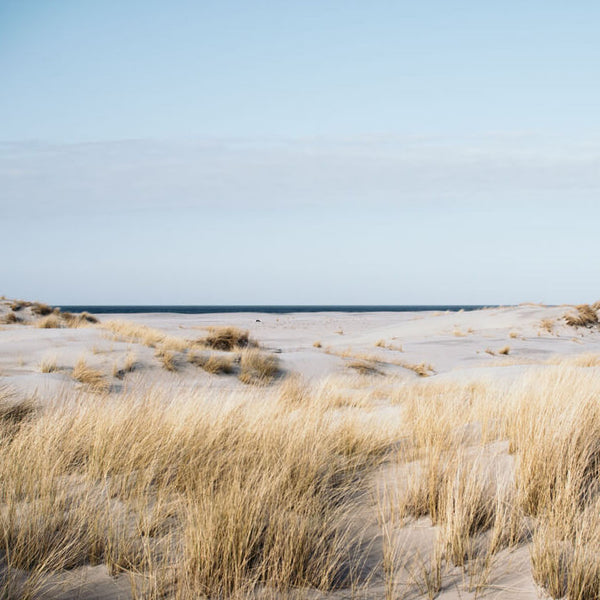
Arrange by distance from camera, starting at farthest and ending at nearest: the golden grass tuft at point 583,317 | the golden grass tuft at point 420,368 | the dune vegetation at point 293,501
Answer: the golden grass tuft at point 583,317 → the golden grass tuft at point 420,368 → the dune vegetation at point 293,501

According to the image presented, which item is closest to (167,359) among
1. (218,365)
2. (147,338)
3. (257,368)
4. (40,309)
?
(218,365)

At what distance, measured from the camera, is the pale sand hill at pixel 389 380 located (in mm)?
2178

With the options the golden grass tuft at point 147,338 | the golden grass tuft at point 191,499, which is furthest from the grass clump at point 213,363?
the golden grass tuft at point 191,499

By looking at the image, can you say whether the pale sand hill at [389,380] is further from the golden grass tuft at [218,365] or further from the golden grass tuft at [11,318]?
the golden grass tuft at [11,318]

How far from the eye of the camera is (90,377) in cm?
873

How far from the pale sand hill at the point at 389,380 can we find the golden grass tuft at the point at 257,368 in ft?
0.64

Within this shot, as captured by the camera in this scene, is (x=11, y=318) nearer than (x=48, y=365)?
No

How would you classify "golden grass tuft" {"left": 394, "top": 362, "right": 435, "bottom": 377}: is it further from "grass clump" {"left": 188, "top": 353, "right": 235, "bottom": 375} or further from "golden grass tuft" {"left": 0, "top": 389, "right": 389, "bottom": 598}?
"golden grass tuft" {"left": 0, "top": 389, "right": 389, "bottom": 598}

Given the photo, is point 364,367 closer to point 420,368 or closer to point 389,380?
point 389,380

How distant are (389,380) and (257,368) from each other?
2762 millimetres

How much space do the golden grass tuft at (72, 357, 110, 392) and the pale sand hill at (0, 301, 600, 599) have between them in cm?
11

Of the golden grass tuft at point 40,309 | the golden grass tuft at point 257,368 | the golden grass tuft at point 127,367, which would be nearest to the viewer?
the golden grass tuft at point 127,367

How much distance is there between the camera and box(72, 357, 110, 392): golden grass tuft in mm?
8352

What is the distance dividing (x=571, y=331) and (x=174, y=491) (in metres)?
22.5
